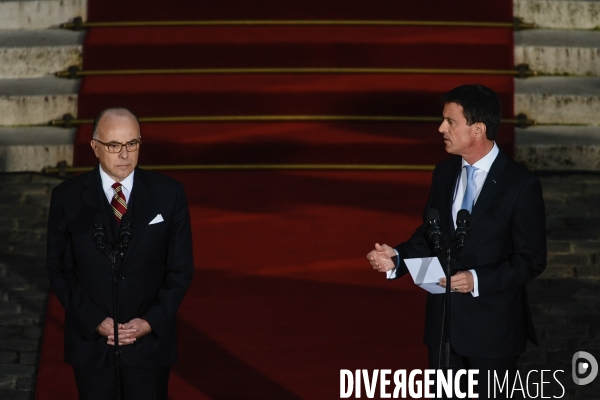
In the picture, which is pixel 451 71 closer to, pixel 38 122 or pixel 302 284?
pixel 302 284

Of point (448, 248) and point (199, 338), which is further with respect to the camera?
point (199, 338)

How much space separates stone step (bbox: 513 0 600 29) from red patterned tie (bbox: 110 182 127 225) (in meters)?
4.65

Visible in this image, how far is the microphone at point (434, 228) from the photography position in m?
3.17

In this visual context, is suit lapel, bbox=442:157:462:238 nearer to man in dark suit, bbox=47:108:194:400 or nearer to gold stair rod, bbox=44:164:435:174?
man in dark suit, bbox=47:108:194:400

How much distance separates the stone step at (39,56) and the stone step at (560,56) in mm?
3219

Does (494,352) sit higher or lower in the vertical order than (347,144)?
lower

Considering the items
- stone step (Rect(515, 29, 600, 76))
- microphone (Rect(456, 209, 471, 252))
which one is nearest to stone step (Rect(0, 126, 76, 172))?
stone step (Rect(515, 29, 600, 76))

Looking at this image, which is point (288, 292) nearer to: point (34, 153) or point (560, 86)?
point (34, 153)

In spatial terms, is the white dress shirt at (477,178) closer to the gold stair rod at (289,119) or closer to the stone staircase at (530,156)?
the stone staircase at (530,156)

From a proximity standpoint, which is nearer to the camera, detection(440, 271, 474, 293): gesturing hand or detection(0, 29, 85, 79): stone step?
detection(440, 271, 474, 293): gesturing hand

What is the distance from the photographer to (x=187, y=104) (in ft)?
22.7

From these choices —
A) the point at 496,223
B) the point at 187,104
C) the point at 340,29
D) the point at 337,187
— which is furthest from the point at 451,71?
the point at 496,223

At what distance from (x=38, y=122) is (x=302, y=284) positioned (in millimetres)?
2630

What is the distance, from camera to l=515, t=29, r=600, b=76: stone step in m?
7.07
